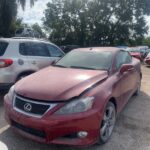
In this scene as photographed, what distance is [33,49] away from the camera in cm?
667

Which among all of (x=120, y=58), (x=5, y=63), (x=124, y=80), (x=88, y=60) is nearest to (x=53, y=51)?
(x=5, y=63)

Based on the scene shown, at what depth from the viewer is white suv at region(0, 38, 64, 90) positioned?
584 cm

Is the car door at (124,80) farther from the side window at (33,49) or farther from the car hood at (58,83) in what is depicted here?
the side window at (33,49)

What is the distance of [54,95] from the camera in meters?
3.68

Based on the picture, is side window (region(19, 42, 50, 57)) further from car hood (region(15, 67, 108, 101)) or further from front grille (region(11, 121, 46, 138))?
front grille (region(11, 121, 46, 138))

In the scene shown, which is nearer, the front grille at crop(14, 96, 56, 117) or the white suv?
the front grille at crop(14, 96, 56, 117)

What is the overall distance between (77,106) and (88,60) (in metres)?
1.85

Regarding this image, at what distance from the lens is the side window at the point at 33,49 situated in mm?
6352

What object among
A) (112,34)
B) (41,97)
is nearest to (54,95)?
(41,97)

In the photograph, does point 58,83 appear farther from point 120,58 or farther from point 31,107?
point 120,58

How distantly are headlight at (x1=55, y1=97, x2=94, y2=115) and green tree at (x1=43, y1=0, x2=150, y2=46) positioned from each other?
106ft

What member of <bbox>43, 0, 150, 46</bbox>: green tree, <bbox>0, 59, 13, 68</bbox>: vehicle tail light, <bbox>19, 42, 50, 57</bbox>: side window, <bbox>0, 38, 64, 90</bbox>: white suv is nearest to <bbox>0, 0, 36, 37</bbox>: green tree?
<bbox>43, 0, 150, 46</bbox>: green tree

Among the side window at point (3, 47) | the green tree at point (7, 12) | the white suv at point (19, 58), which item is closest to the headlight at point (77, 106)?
the white suv at point (19, 58)

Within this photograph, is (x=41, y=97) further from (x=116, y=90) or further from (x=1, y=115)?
(x=1, y=115)
